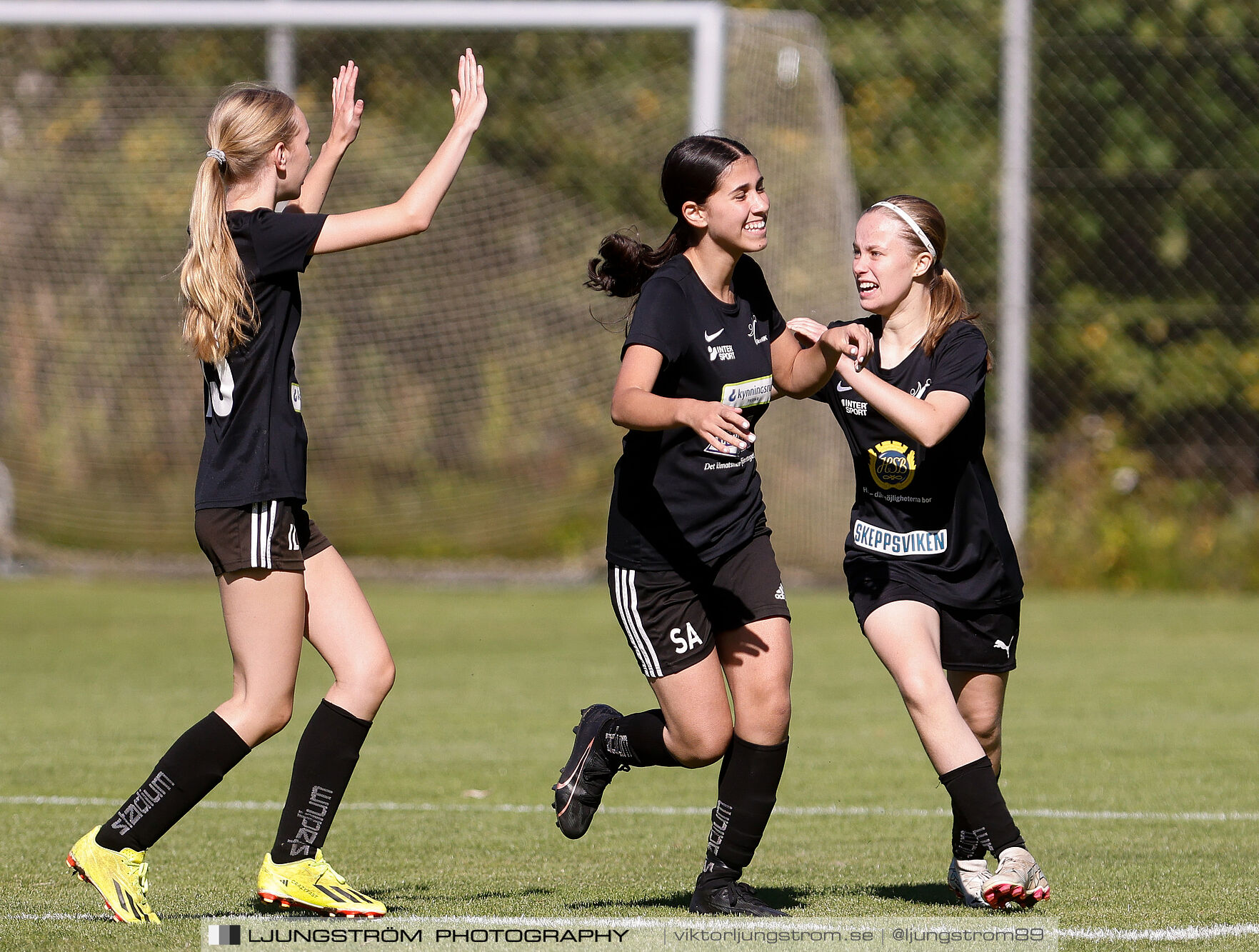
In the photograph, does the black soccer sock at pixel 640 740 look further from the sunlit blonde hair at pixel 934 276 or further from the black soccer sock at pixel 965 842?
the sunlit blonde hair at pixel 934 276

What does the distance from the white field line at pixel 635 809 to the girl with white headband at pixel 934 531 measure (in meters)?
1.44

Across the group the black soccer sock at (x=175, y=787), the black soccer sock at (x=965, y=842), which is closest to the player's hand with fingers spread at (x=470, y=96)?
the black soccer sock at (x=175, y=787)

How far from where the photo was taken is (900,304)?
4762 millimetres

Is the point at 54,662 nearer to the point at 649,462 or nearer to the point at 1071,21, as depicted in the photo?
the point at 649,462

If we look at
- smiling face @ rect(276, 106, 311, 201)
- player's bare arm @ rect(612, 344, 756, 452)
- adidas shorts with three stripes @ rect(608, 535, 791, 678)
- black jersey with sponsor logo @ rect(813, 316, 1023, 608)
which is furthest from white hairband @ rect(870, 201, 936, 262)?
smiling face @ rect(276, 106, 311, 201)

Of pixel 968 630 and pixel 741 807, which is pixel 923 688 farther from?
pixel 741 807

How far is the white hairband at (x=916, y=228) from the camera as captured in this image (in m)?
4.71

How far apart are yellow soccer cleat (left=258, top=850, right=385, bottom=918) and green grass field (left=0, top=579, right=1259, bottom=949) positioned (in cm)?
11

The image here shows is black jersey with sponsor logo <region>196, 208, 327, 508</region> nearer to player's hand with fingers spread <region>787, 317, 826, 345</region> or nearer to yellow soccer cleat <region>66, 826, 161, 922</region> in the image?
yellow soccer cleat <region>66, 826, 161, 922</region>

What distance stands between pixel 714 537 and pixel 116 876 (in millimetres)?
1720

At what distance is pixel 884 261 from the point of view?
4680 millimetres

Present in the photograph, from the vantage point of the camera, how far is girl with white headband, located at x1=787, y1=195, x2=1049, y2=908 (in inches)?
176

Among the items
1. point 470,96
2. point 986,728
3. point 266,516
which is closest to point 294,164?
point 470,96

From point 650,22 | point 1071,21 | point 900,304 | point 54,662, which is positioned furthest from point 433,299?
point 900,304
